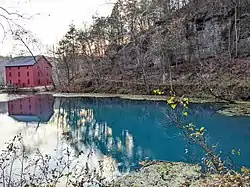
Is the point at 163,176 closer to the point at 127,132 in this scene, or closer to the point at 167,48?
the point at 127,132

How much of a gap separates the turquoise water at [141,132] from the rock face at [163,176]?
60cm

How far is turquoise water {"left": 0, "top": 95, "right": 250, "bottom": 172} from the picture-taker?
730cm

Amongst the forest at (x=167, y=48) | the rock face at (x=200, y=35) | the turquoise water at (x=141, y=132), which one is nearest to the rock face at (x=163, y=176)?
the turquoise water at (x=141, y=132)

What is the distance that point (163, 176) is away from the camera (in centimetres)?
530

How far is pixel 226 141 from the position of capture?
27.5 ft

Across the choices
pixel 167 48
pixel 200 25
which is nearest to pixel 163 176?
pixel 167 48

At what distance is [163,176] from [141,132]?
5027 millimetres

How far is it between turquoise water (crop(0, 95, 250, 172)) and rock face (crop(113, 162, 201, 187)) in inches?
23.8

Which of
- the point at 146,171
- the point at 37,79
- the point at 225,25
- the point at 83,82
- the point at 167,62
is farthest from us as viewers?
the point at 37,79

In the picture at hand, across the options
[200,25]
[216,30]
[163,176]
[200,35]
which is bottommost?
[163,176]

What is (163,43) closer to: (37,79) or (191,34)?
(191,34)

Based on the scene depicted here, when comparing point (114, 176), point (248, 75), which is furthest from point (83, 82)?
point (114, 176)

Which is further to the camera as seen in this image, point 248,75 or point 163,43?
point 163,43

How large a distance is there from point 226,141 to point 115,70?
19.2 meters
